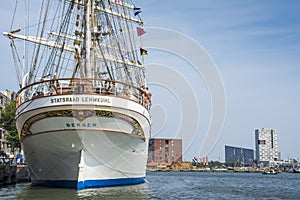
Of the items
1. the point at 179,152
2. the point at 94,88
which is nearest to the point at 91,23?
the point at 94,88

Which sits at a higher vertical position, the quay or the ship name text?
the ship name text

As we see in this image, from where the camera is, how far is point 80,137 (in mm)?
25953

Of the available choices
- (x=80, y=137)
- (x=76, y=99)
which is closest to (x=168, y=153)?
(x=80, y=137)

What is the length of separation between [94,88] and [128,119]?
125 inches

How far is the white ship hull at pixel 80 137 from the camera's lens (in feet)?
84.4

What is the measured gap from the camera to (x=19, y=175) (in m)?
44.8

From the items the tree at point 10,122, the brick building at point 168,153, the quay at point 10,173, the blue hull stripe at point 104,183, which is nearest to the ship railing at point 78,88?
the blue hull stripe at point 104,183

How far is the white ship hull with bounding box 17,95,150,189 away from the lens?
84.4ft

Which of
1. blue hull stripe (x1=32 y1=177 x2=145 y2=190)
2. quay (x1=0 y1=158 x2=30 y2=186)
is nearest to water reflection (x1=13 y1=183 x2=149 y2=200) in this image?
blue hull stripe (x1=32 y1=177 x2=145 y2=190)

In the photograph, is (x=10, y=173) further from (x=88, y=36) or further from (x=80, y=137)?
(x=88, y=36)

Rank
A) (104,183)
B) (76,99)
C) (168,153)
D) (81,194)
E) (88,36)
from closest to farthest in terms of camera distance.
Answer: (81,194)
(76,99)
(104,183)
(88,36)
(168,153)

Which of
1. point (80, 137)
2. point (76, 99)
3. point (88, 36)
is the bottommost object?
point (80, 137)

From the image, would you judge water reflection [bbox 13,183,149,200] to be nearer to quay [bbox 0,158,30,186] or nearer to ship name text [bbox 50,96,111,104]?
ship name text [bbox 50,96,111,104]

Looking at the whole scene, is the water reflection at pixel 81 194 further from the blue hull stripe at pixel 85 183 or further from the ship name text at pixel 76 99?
the ship name text at pixel 76 99
